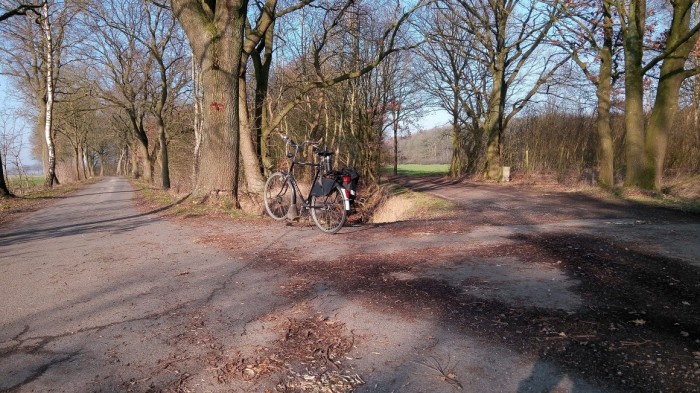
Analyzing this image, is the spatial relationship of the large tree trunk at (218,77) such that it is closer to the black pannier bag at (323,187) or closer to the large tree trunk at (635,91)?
the black pannier bag at (323,187)

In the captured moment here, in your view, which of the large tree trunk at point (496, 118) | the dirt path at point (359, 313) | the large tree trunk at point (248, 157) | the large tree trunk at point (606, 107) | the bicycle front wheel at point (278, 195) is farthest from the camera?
the large tree trunk at point (496, 118)

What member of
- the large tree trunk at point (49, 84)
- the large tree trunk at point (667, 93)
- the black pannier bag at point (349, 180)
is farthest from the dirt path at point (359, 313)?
the large tree trunk at point (49, 84)

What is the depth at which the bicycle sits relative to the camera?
24.2 ft

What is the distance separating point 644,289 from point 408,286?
2212 mm

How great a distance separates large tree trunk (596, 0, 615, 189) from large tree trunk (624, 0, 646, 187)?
43.3 inches

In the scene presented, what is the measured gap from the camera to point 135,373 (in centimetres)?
274

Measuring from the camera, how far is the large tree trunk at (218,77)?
9523 mm

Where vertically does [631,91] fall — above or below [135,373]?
above

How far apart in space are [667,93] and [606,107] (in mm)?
2458

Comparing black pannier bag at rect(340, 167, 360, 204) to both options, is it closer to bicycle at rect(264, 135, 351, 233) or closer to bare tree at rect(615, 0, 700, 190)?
bicycle at rect(264, 135, 351, 233)

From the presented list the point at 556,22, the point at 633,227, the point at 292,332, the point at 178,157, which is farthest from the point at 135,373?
the point at 178,157

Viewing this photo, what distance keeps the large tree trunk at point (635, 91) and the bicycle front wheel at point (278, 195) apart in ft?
33.5

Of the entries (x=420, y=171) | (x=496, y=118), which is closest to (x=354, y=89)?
(x=496, y=118)

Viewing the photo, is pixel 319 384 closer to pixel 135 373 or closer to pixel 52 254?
pixel 135 373
